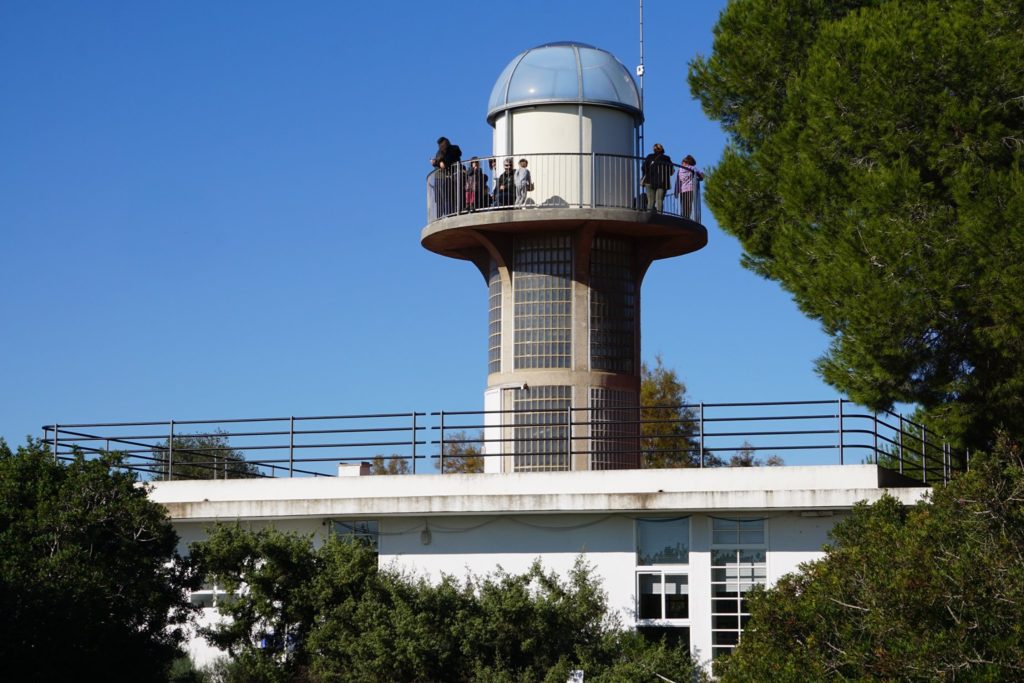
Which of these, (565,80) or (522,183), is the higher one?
(565,80)

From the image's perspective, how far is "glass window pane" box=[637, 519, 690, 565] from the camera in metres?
20.3

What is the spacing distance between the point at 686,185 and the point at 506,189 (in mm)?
2875

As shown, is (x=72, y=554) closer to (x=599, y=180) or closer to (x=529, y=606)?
(x=529, y=606)

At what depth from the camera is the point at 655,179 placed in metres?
24.1

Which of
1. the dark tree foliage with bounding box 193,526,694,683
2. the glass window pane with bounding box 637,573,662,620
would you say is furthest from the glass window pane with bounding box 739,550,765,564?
the dark tree foliage with bounding box 193,526,694,683

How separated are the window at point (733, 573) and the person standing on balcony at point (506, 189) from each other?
20.8ft

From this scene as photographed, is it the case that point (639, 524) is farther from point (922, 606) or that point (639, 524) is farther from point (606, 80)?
point (922, 606)

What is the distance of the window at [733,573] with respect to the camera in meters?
20.0

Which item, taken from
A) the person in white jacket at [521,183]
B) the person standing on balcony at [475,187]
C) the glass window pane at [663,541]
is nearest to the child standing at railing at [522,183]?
the person in white jacket at [521,183]

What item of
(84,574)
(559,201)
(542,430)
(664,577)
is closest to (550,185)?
(559,201)

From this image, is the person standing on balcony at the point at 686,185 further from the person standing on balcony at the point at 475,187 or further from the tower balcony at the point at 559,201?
the person standing on balcony at the point at 475,187

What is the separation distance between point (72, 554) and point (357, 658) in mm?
3372

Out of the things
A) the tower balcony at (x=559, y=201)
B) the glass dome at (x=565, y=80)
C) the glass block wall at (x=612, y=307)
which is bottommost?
the glass block wall at (x=612, y=307)

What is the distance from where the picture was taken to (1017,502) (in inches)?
527
